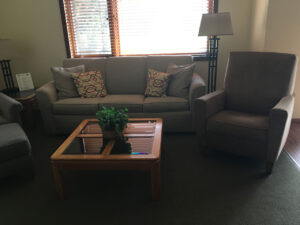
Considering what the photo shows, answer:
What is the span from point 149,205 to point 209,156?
935 millimetres

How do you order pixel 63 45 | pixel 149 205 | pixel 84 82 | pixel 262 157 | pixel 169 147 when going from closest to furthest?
pixel 149 205 → pixel 262 157 → pixel 169 147 → pixel 84 82 → pixel 63 45

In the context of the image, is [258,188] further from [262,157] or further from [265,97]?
[265,97]

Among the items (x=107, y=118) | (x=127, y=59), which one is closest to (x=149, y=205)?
(x=107, y=118)

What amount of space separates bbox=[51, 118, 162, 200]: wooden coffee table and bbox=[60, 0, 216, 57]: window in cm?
186

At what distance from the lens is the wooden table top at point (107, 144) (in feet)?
5.86

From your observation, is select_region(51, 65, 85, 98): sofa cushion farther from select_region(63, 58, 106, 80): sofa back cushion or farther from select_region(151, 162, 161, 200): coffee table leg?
select_region(151, 162, 161, 200): coffee table leg

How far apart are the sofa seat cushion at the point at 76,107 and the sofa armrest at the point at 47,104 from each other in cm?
7

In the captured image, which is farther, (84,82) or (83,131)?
(84,82)

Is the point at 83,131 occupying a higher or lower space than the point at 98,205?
higher

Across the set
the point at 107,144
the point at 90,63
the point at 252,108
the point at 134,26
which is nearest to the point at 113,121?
the point at 107,144

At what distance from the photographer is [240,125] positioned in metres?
2.17

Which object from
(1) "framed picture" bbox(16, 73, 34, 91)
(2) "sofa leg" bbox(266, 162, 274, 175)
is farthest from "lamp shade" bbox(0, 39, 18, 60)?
(2) "sofa leg" bbox(266, 162, 274, 175)

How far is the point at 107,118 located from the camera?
6.55ft

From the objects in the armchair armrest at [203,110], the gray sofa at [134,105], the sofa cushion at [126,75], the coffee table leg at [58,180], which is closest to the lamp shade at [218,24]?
the gray sofa at [134,105]
